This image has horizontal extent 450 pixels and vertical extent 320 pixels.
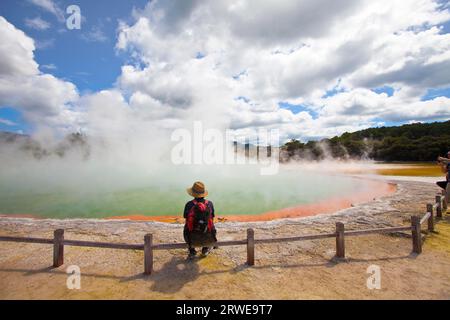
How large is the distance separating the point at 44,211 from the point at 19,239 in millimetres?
9041

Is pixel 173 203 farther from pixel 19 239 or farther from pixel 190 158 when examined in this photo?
pixel 190 158

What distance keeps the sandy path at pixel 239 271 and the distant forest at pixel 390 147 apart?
151ft

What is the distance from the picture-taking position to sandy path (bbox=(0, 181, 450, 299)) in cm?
430

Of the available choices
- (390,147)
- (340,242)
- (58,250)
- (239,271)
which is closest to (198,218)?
(239,271)

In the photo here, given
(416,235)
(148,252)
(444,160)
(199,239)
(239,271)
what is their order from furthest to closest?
(444,160)
(416,235)
(199,239)
(239,271)
(148,252)

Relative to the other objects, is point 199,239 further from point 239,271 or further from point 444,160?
point 444,160

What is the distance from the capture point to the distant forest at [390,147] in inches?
1692

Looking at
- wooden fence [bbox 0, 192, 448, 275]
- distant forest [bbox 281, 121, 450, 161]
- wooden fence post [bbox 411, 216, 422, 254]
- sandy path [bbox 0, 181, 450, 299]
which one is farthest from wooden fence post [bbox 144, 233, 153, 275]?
distant forest [bbox 281, 121, 450, 161]

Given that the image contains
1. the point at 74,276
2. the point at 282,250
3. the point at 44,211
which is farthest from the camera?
the point at 44,211

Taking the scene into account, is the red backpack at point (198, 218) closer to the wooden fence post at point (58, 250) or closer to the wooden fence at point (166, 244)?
the wooden fence at point (166, 244)

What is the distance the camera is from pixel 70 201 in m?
15.2

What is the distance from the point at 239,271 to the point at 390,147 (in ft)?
183

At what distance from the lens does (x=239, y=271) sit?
5102 mm
